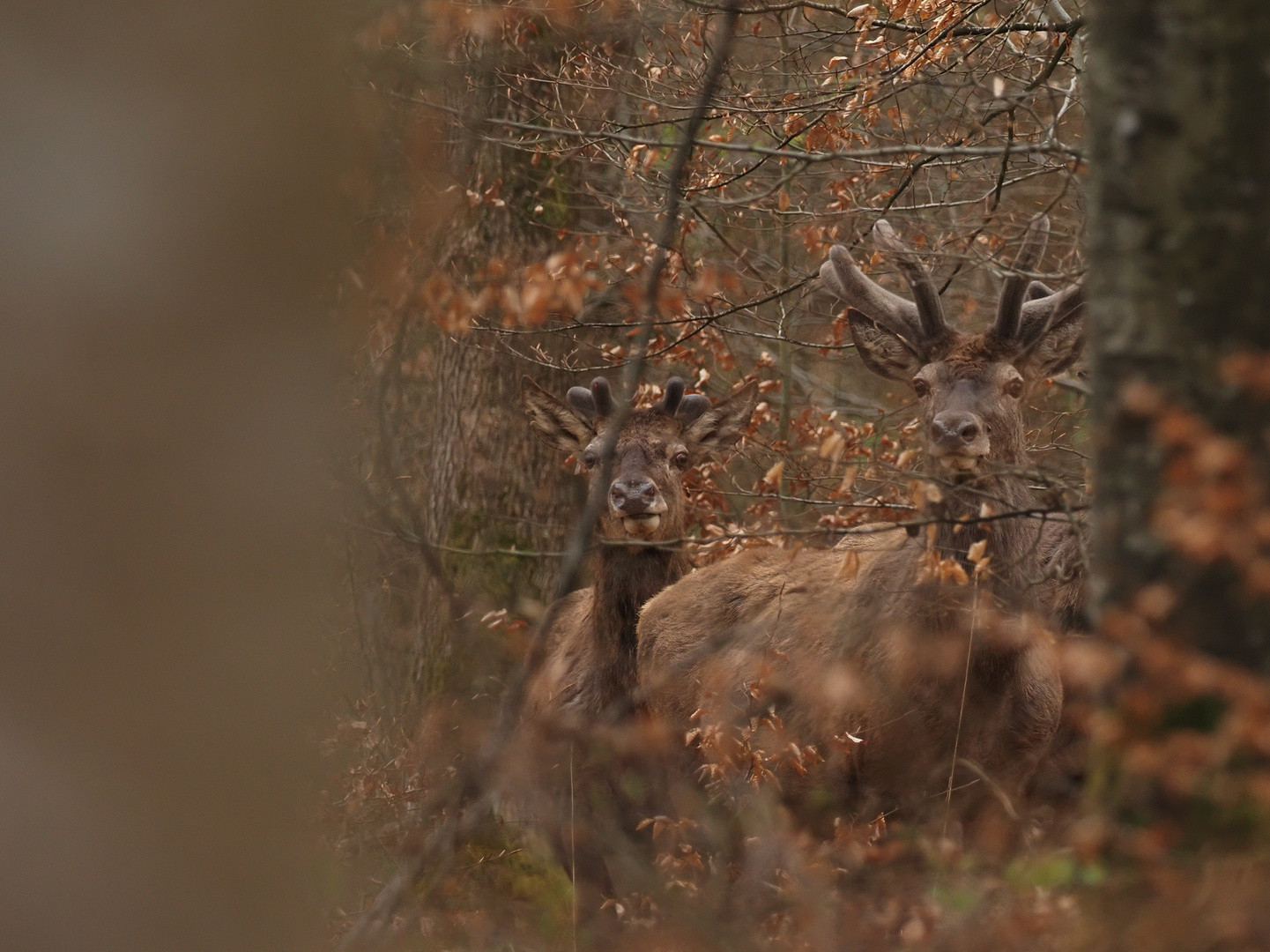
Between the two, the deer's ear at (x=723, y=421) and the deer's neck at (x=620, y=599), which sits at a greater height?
the deer's ear at (x=723, y=421)

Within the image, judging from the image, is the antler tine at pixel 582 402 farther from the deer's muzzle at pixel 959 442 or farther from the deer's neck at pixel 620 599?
the deer's muzzle at pixel 959 442

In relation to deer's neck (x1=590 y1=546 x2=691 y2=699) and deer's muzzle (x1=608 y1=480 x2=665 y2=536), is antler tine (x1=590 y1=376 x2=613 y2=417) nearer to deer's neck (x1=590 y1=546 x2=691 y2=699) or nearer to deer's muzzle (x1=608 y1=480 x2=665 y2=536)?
deer's muzzle (x1=608 y1=480 x2=665 y2=536)

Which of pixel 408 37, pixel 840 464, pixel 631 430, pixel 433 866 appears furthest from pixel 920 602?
pixel 408 37

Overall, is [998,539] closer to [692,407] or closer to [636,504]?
[636,504]

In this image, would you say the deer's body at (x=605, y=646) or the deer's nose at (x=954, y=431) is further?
the deer's body at (x=605, y=646)

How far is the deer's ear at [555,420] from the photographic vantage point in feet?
31.2

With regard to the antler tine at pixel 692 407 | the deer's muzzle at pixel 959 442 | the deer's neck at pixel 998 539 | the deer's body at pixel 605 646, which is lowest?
the deer's body at pixel 605 646

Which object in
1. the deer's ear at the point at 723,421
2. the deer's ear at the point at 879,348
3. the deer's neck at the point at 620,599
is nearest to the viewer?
the deer's ear at the point at 879,348

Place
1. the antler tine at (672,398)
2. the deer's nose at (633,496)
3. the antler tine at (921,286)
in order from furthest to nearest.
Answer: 1. the antler tine at (672,398)
2. the deer's nose at (633,496)
3. the antler tine at (921,286)

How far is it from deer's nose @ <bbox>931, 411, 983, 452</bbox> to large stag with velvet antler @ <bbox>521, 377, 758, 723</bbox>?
1.88m

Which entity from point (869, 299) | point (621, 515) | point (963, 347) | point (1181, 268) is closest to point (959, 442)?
point (963, 347)

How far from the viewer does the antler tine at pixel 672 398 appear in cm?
934

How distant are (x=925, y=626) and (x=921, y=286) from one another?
78.6 inches

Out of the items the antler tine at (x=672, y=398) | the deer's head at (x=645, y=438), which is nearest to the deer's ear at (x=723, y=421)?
the deer's head at (x=645, y=438)
